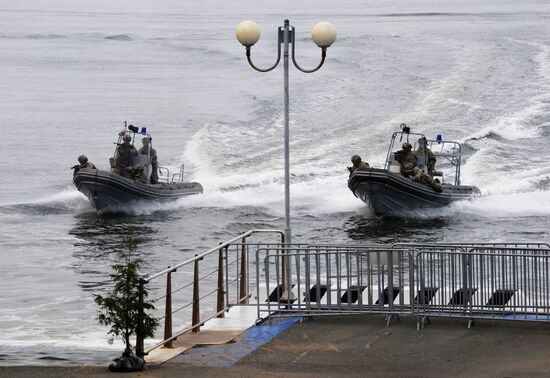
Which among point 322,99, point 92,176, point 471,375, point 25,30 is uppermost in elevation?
point 25,30

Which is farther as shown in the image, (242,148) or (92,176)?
(242,148)

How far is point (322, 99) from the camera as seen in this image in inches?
2135

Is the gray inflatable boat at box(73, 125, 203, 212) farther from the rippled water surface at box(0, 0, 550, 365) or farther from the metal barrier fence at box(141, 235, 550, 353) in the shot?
the metal barrier fence at box(141, 235, 550, 353)

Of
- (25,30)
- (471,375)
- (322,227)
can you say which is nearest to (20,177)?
(322,227)

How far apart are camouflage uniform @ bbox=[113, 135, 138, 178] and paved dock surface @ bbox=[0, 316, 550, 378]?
21945 millimetres

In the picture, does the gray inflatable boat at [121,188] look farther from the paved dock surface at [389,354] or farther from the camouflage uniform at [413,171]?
the paved dock surface at [389,354]

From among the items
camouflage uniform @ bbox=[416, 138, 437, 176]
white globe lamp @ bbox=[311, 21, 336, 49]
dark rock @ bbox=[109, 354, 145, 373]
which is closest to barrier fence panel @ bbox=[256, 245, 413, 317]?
dark rock @ bbox=[109, 354, 145, 373]

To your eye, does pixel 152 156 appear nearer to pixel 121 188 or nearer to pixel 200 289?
pixel 121 188

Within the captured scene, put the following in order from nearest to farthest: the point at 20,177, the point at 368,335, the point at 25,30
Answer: the point at 368,335 < the point at 20,177 < the point at 25,30

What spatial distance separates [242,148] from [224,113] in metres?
7.82

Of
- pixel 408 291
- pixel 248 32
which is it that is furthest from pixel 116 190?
pixel 408 291

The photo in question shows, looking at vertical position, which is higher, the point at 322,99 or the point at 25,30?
the point at 25,30

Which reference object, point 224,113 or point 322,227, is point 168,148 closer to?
point 224,113

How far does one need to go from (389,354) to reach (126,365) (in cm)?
263
